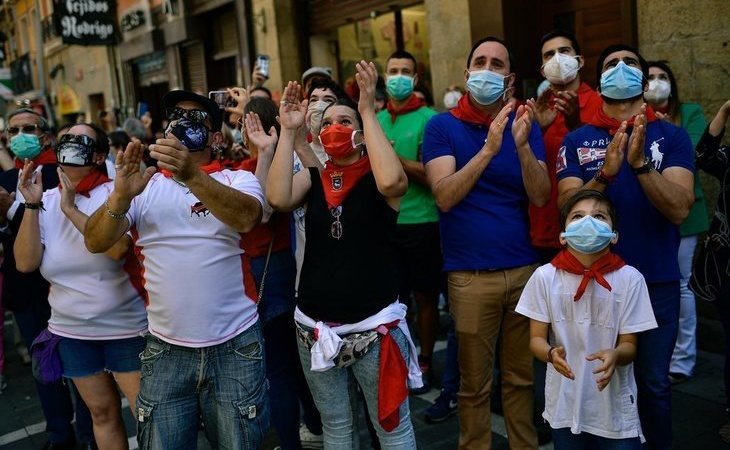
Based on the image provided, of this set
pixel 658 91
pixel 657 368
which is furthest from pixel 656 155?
pixel 658 91

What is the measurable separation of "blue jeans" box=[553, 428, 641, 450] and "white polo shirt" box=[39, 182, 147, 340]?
199 centimetres

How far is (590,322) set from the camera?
2783 mm

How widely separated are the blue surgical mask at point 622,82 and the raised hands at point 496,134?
0.47 metres

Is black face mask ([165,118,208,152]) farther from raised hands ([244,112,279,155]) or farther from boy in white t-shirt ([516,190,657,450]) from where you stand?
boy in white t-shirt ([516,190,657,450])

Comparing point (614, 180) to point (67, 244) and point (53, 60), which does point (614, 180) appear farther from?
point (53, 60)

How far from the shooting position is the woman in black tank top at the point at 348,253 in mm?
2844

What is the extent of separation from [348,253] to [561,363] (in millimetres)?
959

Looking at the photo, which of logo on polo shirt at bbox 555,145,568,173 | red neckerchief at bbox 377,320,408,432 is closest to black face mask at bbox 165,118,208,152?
red neckerchief at bbox 377,320,408,432

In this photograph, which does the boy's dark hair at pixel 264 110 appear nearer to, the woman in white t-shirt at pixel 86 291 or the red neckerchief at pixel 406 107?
the woman in white t-shirt at pixel 86 291

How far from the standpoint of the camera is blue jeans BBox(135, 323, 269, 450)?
274cm

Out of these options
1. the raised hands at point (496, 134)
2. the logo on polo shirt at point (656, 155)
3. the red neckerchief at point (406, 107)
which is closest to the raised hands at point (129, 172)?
the raised hands at point (496, 134)

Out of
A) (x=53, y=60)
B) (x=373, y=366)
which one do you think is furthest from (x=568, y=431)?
(x=53, y=60)

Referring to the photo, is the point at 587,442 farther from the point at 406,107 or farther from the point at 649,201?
the point at 406,107

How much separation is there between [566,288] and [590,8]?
3.98 m
